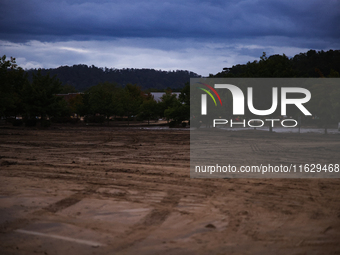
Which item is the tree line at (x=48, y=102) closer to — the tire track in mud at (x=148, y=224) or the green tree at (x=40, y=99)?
the green tree at (x=40, y=99)

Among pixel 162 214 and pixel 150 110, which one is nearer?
pixel 162 214

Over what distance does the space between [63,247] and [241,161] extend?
34.8 feet

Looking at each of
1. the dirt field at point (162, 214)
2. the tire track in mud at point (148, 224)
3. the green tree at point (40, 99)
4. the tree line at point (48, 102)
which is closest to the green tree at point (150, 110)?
the tree line at point (48, 102)

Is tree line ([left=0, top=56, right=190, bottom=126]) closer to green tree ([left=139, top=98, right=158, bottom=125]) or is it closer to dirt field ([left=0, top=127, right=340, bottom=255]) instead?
green tree ([left=139, top=98, right=158, bottom=125])

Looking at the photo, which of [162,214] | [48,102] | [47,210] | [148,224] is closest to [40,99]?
[48,102]

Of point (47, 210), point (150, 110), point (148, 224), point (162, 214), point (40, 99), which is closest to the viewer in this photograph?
point (148, 224)

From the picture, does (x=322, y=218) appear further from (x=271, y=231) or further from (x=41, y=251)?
(x=41, y=251)

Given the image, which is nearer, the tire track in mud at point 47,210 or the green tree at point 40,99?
the tire track in mud at point 47,210

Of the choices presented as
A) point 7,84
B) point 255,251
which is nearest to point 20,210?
point 255,251

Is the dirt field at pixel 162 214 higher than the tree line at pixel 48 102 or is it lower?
lower

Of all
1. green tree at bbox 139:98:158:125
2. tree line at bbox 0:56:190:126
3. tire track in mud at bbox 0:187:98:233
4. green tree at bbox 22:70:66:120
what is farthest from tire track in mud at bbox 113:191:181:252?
green tree at bbox 139:98:158:125

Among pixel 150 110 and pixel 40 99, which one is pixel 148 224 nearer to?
pixel 40 99

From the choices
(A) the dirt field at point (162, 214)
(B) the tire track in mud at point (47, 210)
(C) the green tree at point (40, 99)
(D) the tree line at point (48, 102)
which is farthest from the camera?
(C) the green tree at point (40, 99)

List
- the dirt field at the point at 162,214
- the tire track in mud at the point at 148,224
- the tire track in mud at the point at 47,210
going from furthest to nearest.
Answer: the tire track in mud at the point at 47,210, the tire track in mud at the point at 148,224, the dirt field at the point at 162,214
